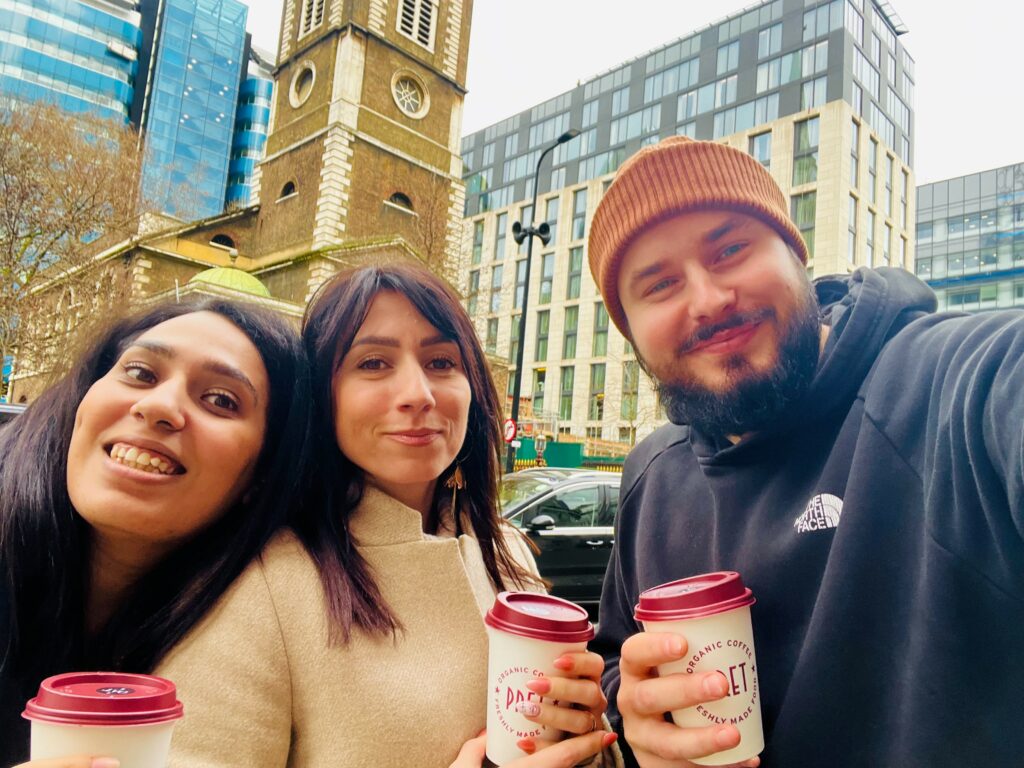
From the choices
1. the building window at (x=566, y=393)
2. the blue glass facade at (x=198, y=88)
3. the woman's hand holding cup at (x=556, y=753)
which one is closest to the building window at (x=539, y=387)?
the building window at (x=566, y=393)

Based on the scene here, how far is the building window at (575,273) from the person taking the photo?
49312 mm

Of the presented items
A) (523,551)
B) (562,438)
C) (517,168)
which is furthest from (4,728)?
(517,168)

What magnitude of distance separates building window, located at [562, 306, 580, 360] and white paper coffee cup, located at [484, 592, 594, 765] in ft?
157

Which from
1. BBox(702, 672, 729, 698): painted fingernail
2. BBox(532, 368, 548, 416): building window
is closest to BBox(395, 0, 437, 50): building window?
BBox(532, 368, 548, 416): building window

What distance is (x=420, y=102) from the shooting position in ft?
89.6

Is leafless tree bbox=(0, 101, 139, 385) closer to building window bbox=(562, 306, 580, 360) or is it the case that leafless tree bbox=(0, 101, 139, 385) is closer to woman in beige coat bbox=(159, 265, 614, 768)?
woman in beige coat bbox=(159, 265, 614, 768)

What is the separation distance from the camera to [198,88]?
5678 centimetres

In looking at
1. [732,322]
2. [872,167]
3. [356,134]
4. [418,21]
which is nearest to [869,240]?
[872,167]

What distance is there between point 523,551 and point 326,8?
30.6m

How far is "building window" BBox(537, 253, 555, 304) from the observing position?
51.6 meters

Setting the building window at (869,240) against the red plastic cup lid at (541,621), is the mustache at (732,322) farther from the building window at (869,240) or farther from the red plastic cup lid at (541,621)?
the building window at (869,240)

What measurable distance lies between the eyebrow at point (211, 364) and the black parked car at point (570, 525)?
5.45 m

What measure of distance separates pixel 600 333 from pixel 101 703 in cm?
4691

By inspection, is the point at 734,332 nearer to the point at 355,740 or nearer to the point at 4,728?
the point at 355,740
